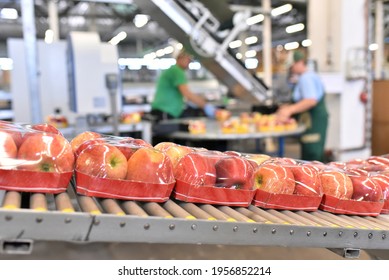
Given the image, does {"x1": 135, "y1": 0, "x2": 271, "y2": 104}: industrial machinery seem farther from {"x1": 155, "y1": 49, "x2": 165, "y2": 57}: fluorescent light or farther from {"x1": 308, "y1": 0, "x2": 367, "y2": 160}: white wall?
{"x1": 155, "y1": 49, "x2": 165, "y2": 57}: fluorescent light

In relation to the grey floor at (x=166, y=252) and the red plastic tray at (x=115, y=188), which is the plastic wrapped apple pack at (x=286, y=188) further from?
the red plastic tray at (x=115, y=188)

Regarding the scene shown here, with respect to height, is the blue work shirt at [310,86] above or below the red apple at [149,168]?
above

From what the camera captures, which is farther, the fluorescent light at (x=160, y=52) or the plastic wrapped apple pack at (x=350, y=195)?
the fluorescent light at (x=160, y=52)

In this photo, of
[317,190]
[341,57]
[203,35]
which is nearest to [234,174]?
[317,190]

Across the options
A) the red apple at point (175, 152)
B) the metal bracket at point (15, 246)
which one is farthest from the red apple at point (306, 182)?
the metal bracket at point (15, 246)

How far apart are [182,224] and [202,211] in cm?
11

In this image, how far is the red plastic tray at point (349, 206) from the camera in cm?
127

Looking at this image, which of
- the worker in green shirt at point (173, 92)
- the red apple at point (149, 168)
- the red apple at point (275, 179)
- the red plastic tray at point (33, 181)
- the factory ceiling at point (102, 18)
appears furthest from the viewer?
the factory ceiling at point (102, 18)

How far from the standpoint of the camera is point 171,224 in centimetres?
96

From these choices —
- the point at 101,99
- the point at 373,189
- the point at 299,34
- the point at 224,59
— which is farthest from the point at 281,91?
the point at 299,34

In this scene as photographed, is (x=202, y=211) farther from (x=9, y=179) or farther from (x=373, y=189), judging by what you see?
(x=373, y=189)

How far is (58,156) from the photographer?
1.00m

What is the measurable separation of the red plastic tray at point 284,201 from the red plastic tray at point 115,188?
32 centimetres

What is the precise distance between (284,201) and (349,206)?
235 mm
